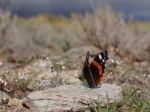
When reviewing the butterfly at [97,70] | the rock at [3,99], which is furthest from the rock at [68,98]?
the rock at [3,99]

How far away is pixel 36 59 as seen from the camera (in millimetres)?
7988

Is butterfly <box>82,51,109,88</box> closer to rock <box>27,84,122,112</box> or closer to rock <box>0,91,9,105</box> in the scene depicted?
rock <box>27,84,122,112</box>

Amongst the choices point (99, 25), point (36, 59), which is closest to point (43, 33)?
point (99, 25)

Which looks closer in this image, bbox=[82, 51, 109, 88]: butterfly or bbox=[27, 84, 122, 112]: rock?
bbox=[27, 84, 122, 112]: rock

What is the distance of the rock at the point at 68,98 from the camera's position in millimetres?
4871

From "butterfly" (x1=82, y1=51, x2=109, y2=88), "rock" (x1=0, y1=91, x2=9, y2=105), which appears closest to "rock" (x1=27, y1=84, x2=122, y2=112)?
"butterfly" (x1=82, y1=51, x2=109, y2=88)

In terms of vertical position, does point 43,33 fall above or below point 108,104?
above

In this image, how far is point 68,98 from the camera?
4.92m

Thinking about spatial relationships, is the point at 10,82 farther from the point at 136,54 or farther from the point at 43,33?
the point at 43,33

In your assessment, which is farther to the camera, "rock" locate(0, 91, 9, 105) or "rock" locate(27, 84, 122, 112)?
"rock" locate(0, 91, 9, 105)

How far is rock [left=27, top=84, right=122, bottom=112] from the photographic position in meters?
4.87

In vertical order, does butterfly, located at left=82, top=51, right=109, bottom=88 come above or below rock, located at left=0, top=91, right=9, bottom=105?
above

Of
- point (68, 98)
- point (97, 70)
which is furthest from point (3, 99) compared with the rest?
point (97, 70)

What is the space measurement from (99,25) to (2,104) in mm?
7557
